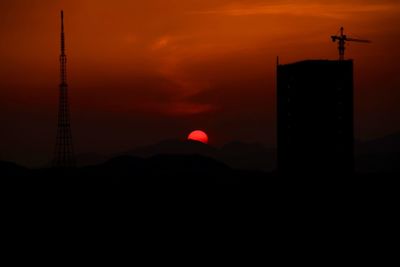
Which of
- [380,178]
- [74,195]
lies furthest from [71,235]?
[380,178]

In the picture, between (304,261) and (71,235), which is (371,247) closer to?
Result: (304,261)

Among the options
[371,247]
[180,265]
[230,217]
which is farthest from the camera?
[230,217]

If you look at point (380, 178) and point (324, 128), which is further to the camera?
point (380, 178)

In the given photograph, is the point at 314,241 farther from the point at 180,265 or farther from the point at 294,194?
the point at 294,194

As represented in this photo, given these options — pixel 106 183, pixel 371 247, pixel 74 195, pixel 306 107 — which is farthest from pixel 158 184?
pixel 371 247

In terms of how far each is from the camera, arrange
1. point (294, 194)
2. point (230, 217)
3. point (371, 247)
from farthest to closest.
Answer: point (294, 194)
point (230, 217)
point (371, 247)

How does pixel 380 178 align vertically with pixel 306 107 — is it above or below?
below
